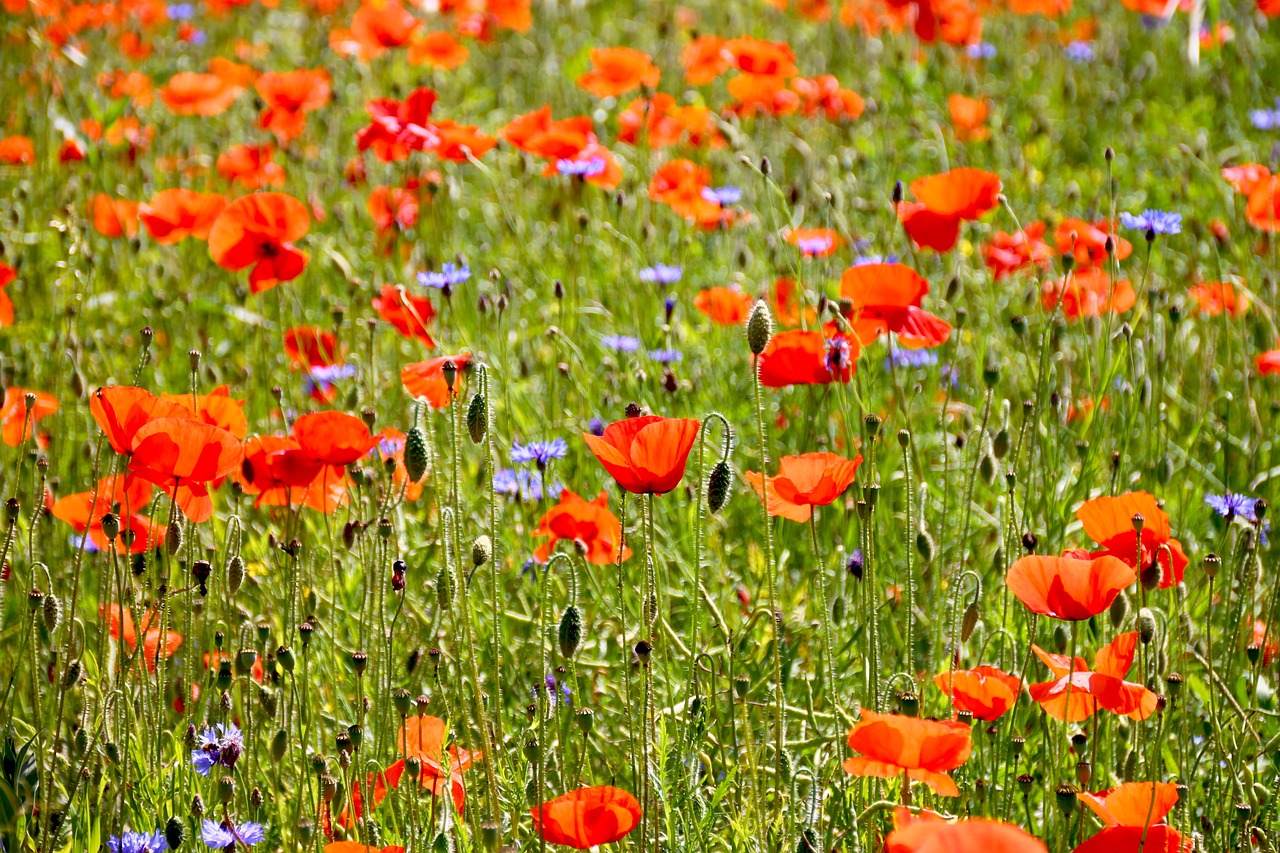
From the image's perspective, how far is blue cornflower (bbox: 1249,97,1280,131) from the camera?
15.8 ft

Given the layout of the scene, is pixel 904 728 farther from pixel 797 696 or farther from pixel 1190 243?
pixel 1190 243

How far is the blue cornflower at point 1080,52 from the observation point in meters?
6.02

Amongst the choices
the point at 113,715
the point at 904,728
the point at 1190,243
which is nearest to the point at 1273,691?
the point at 904,728

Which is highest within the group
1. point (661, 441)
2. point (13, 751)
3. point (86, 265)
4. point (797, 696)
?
point (661, 441)

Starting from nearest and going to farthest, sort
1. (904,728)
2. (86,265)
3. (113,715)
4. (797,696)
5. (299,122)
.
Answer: (904,728)
(113,715)
(797,696)
(86,265)
(299,122)

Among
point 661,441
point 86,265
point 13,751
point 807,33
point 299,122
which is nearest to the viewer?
point 661,441

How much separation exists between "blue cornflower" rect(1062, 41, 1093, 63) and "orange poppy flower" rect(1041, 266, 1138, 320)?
2762mm

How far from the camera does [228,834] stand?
6.08 ft

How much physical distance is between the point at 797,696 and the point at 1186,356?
5.74 ft

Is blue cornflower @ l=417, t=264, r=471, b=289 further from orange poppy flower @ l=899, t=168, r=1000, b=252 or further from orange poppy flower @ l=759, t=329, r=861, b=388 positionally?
orange poppy flower @ l=899, t=168, r=1000, b=252

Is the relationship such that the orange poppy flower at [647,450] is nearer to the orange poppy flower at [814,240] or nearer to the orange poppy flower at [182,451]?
the orange poppy flower at [182,451]

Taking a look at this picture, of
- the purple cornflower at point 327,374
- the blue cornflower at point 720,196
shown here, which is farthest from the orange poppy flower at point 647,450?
the blue cornflower at point 720,196

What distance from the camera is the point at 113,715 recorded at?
2336 millimetres

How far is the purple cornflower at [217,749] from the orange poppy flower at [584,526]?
640 mm
